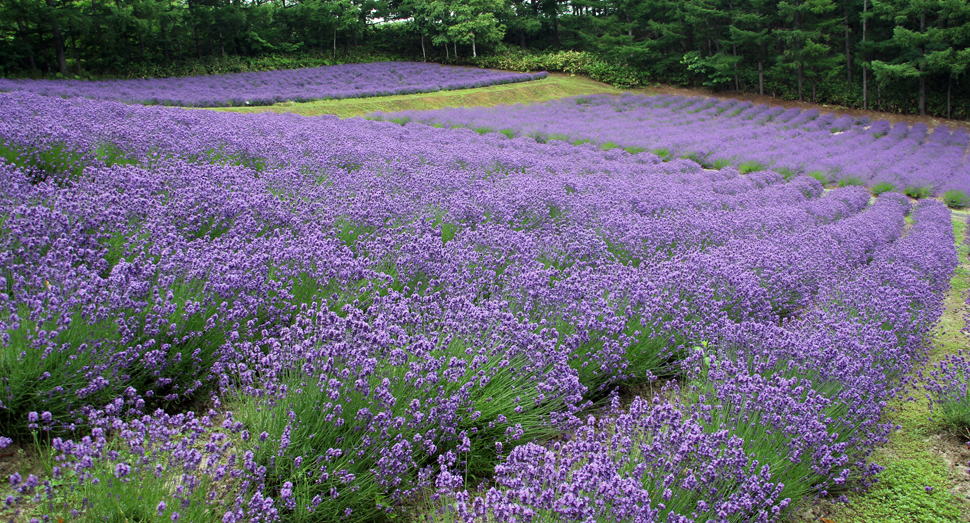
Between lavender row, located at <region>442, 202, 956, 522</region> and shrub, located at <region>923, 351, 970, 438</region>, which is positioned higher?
lavender row, located at <region>442, 202, 956, 522</region>

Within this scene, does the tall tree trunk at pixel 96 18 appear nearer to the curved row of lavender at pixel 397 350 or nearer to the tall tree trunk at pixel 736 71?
the curved row of lavender at pixel 397 350

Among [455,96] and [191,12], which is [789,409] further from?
[191,12]

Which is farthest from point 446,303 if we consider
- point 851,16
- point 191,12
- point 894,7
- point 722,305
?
point 851,16

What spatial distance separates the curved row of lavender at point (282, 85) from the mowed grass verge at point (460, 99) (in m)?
0.43

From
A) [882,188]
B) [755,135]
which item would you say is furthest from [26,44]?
[882,188]

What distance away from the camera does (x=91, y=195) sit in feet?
11.7

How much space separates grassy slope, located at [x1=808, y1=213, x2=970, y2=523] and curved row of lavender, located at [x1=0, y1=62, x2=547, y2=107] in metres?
16.3

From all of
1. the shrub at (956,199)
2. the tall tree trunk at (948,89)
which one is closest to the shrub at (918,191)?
the shrub at (956,199)

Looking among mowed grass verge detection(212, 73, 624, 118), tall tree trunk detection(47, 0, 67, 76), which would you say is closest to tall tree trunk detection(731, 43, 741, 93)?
mowed grass verge detection(212, 73, 624, 118)

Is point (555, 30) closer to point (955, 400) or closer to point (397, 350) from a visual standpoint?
point (955, 400)

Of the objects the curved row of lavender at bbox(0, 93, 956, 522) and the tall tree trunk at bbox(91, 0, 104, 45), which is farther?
the tall tree trunk at bbox(91, 0, 104, 45)

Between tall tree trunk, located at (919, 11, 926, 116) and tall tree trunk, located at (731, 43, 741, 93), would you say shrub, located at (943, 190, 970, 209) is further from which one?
tall tree trunk, located at (731, 43, 741, 93)

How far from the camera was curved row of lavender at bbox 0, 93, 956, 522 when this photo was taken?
194 cm

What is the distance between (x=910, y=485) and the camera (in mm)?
2799
